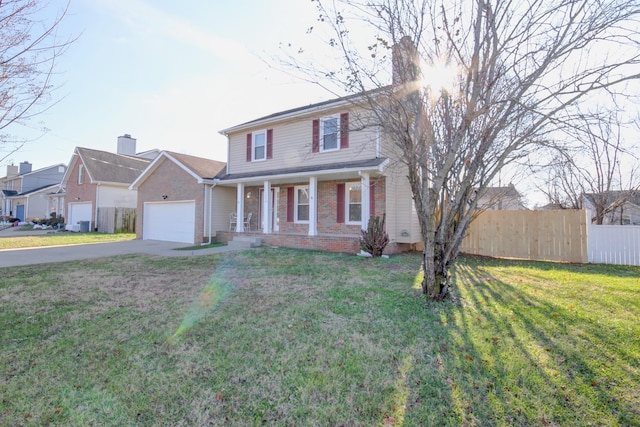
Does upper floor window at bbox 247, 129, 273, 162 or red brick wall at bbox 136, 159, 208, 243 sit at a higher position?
upper floor window at bbox 247, 129, 273, 162

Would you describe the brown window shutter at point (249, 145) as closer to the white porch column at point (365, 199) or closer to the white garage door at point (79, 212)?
the white porch column at point (365, 199)

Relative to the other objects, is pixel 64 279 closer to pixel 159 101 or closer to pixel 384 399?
pixel 159 101

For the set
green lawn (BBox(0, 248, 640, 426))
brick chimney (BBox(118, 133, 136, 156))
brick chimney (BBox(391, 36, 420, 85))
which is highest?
brick chimney (BBox(118, 133, 136, 156))

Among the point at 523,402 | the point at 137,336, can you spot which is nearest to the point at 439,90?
the point at 523,402

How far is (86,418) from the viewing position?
260cm

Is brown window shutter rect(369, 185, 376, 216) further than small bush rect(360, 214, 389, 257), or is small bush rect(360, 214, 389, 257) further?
brown window shutter rect(369, 185, 376, 216)

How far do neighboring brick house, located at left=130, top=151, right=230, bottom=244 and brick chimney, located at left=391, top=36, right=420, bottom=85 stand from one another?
38.5 ft

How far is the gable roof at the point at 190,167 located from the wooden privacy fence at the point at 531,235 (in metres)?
11.9

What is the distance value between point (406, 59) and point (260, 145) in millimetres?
10999

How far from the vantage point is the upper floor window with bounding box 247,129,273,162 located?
48.9 feet

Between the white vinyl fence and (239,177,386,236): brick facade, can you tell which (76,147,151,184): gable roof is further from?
the white vinyl fence

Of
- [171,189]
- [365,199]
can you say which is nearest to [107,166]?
[171,189]

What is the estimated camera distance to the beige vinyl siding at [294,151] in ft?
40.4

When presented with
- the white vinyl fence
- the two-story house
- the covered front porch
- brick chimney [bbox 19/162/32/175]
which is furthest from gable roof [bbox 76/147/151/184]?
the white vinyl fence
